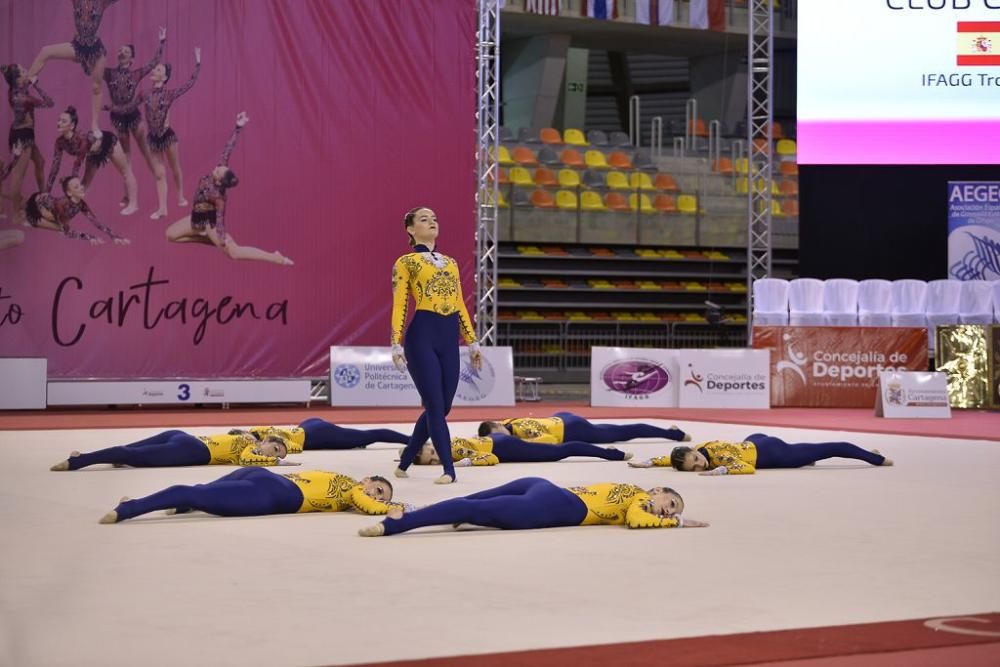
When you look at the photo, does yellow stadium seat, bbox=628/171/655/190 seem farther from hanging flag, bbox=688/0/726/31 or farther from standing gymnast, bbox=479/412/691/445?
standing gymnast, bbox=479/412/691/445

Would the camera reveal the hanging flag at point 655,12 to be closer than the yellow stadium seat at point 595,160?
No

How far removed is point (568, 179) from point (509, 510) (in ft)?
57.6

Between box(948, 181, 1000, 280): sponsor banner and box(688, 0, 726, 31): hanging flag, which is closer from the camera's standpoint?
box(948, 181, 1000, 280): sponsor banner

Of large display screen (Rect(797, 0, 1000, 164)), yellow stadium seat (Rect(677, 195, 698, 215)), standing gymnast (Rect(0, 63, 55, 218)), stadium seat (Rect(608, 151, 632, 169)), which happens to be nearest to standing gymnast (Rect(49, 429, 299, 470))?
standing gymnast (Rect(0, 63, 55, 218))

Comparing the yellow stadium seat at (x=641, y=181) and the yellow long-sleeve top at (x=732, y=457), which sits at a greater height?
the yellow stadium seat at (x=641, y=181)

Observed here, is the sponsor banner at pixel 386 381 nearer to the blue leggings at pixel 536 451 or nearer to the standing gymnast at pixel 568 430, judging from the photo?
the standing gymnast at pixel 568 430

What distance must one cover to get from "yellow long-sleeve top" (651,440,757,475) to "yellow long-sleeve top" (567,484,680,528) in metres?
2.42

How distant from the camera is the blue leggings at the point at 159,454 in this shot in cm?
765

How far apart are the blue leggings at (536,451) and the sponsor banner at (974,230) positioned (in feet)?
40.0

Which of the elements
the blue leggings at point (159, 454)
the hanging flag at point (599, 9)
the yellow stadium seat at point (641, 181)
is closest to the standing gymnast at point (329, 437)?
the blue leggings at point (159, 454)

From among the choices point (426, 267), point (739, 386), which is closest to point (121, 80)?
point (739, 386)

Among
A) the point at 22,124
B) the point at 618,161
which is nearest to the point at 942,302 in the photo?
the point at 618,161

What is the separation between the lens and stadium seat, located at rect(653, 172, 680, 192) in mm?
22859

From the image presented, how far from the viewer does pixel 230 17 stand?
1608 centimetres
